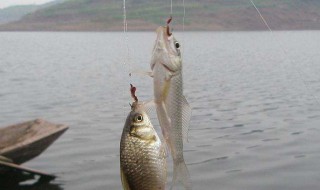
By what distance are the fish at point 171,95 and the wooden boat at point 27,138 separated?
11.0m

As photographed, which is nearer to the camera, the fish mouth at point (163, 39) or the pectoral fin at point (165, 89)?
the fish mouth at point (163, 39)

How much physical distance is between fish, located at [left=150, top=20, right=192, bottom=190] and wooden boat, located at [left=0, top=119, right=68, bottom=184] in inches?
409

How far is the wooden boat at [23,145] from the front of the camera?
554 inches

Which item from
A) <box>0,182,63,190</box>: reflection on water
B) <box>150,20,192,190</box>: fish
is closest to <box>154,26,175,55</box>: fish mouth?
<box>150,20,192,190</box>: fish

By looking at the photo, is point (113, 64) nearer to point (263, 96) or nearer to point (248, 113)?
point (263, 96)

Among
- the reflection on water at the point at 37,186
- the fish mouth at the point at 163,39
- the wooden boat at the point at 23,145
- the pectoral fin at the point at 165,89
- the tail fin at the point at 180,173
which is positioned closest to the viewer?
the fish mouth at the point at 163,39

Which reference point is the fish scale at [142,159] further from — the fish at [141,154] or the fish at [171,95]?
the fish at [171,95]

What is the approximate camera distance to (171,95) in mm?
3562

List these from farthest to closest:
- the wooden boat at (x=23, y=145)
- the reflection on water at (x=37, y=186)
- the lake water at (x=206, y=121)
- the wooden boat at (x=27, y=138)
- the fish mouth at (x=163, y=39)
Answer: the lake water at (x=206, y=121), the reflection on water at (x=37, y=186), the wooden boat at (x=27, y=138), the wooden boat at (x=23, y=145), the fish mouth at (x=163, y=39)

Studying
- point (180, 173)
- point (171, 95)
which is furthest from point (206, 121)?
point (171, 95)

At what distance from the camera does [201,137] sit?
22.7 meters

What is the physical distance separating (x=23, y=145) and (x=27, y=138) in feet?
4.22

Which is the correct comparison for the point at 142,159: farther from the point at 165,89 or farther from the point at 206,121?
the point at 206,121

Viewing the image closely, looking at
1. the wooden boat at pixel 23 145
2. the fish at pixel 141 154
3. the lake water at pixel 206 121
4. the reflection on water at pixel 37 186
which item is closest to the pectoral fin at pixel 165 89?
the fish at pixel 141 154
